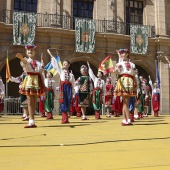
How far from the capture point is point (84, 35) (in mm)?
17688

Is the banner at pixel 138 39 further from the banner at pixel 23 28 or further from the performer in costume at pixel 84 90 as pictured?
the performer in costume at pixel 84 90

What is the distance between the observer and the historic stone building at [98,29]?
17.0 m

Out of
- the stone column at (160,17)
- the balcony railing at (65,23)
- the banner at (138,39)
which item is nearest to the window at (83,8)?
the balcony railing at (65,23)

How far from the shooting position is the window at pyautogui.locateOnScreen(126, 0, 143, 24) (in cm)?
1994

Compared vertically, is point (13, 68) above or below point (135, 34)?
below

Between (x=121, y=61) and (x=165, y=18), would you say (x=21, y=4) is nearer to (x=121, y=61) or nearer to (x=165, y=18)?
(x=165, y=18)

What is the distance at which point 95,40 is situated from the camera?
18.0 m

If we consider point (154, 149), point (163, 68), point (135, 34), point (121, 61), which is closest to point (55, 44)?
point (135, 34)

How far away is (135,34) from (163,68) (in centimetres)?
296

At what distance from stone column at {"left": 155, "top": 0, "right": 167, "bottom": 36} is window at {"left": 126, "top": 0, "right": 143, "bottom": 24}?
111 centimetres

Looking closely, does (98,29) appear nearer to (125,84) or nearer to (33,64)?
(125,84)

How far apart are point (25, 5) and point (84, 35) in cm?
410

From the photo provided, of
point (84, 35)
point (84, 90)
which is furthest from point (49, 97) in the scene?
point (84, 35)

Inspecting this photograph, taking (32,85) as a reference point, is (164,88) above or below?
above
